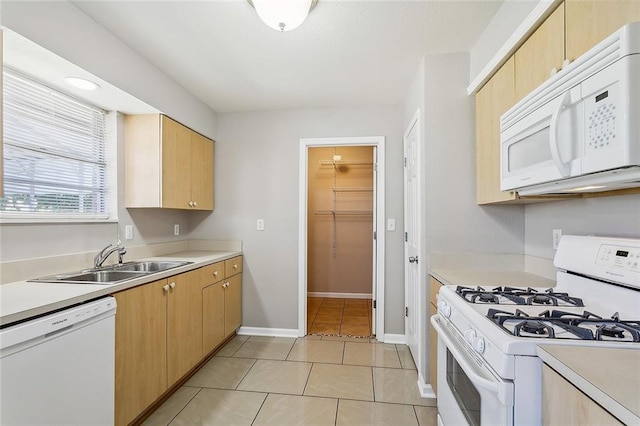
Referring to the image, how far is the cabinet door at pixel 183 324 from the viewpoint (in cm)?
200

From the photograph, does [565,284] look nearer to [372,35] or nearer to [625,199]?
[625,199]

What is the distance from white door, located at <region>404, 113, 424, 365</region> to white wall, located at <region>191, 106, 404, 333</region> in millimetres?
548

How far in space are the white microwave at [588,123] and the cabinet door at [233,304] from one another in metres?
2.57

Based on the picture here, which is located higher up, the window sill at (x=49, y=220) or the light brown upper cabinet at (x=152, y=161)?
the light brown upper cabinet at (x=152, y=161)

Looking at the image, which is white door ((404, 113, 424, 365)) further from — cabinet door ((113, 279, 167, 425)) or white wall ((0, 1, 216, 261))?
white wall ((0, 1, 216, 261))

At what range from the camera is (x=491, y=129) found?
1735 millimetres

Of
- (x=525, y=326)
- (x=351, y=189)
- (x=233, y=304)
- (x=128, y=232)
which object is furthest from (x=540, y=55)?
(x=351, y=189)

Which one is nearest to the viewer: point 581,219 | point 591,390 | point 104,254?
point 591,390

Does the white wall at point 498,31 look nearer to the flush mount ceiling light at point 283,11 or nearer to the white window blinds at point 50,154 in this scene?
the flush mount ceiling light at point 283,11

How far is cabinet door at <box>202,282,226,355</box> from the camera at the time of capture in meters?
2.45

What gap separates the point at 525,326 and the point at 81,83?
2.60 m

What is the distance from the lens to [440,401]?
154 cm

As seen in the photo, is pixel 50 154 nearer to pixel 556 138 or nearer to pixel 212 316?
pixel 212 316

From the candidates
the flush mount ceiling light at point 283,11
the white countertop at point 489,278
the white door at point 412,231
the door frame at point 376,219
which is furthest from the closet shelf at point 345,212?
the flush mount ceiling light at point 283,11
